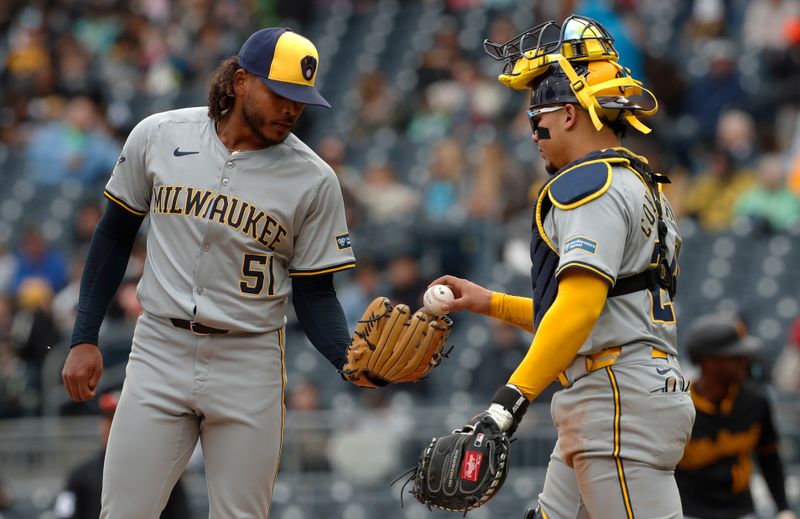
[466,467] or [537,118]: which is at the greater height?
[537,118]

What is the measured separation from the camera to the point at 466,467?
3.76 metres

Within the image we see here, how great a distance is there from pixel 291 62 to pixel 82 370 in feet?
3.93

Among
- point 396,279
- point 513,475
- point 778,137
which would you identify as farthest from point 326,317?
point 778,137

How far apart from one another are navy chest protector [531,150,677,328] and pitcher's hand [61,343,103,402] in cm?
145

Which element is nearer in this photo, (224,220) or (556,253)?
(556,253)

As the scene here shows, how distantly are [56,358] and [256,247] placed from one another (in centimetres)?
619

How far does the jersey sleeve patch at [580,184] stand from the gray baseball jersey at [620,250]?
0.02 metres

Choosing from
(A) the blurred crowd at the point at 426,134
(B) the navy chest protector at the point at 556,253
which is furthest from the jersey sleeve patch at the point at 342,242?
(A) the blurred crowd at the point at 426,134

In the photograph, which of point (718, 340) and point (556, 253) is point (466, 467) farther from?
point (718, 340)

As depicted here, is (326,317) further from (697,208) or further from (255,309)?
(697,208)

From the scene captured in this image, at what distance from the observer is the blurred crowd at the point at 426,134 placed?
10.6 metres

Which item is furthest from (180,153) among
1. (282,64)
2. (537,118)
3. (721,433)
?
(721,433)

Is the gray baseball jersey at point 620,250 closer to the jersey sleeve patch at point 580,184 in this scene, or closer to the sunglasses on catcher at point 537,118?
the jersey sleeve patch at point 580,184

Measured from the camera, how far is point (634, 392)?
3.97 m
